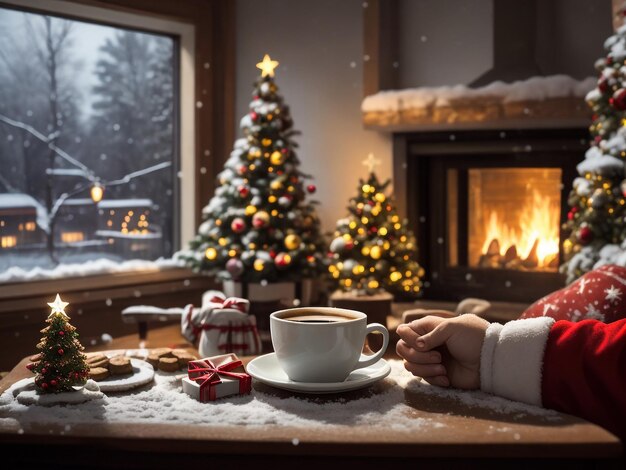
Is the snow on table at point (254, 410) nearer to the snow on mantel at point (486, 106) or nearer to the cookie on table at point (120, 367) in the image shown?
the cookie on table at point (120, 367)

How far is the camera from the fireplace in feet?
12.1

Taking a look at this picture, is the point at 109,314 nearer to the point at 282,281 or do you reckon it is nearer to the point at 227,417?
the point at 282,281

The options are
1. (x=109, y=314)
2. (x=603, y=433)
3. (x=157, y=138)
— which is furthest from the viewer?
(x=157, y=138)

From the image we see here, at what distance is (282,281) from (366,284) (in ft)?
1.45

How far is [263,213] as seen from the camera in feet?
11.8

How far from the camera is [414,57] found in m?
4.07

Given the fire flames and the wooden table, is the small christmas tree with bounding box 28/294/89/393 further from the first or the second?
the fire flames

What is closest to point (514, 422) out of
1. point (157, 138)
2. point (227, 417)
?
point (227, 417)

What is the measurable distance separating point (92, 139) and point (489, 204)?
2.23 metres

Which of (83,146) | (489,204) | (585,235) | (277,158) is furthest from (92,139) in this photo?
(585,235)

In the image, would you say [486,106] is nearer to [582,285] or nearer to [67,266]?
[582,285]

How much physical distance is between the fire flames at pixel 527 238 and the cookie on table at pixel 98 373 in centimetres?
309

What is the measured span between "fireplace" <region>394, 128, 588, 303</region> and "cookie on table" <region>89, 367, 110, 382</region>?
305cm

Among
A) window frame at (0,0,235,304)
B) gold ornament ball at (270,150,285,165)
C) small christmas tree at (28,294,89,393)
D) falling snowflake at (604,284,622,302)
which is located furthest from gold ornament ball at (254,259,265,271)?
small christmas tree at (28,294,89,393)
